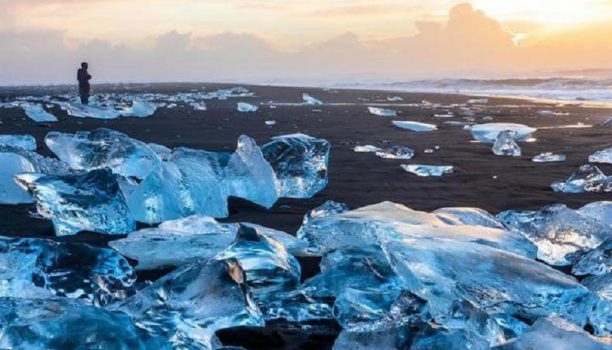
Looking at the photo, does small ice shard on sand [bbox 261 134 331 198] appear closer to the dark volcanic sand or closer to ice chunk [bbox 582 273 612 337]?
the dark volcanic sand

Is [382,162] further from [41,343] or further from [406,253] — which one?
[41,343]

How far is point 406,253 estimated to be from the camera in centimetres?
219

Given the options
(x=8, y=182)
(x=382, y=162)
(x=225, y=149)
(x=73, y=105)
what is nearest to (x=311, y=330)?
(x=8, y=182)

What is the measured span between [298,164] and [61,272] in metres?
2.32

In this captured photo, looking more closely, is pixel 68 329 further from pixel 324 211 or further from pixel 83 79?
pixel 83 79

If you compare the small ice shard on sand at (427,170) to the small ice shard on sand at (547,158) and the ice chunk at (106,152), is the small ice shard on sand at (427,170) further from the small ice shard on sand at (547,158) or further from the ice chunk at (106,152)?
the ice chunk at (106,152)

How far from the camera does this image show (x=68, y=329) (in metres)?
1.50

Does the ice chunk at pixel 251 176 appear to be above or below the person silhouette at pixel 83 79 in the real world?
below

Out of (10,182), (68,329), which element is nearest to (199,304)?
(68,329)

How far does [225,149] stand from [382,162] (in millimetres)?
1972

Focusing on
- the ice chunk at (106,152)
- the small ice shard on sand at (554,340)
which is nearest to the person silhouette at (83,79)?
the ice chunk at (106,152)

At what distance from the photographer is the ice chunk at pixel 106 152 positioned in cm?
421

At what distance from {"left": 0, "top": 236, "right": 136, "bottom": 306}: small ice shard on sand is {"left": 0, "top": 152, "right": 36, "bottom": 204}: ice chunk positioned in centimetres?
162

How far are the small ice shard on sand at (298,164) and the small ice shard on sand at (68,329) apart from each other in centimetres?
268
